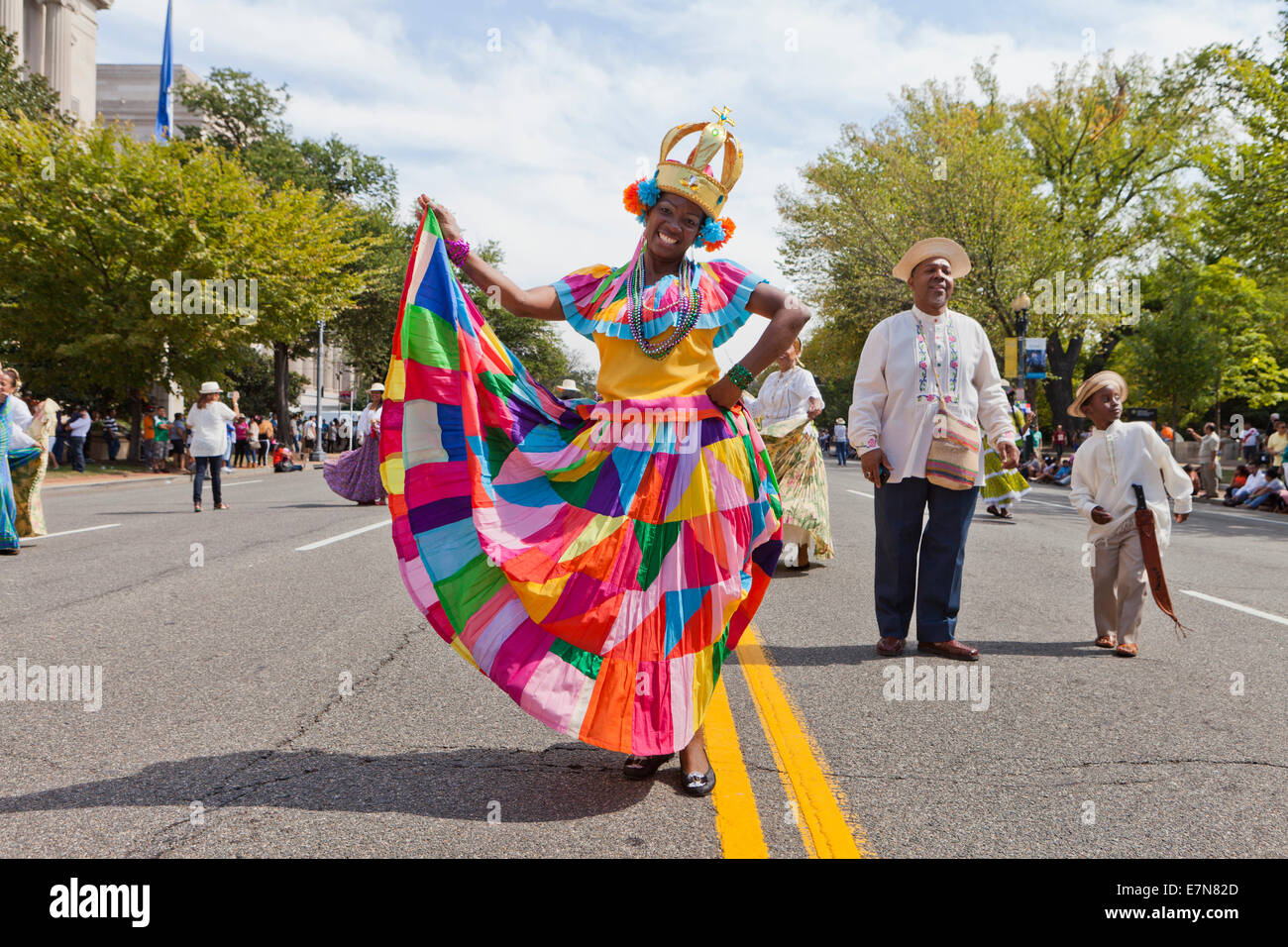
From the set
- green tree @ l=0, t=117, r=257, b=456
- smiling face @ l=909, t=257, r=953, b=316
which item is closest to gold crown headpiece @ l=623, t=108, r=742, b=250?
smiling face @ l=909, t=257, r=953, b=316

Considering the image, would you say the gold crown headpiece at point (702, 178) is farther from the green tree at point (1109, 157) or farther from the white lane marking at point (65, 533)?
the green tree at point (1109, 157)

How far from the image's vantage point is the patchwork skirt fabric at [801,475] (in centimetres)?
884

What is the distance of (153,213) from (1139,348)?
31061 millimetres

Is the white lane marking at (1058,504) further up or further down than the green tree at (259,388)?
further down

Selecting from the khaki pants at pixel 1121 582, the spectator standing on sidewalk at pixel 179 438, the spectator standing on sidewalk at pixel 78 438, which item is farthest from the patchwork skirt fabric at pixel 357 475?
the spectator standing on sidewalk at pixel 179 438

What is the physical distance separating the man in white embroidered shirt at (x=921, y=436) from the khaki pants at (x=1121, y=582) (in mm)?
993

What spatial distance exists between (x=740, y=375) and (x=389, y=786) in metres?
1.88

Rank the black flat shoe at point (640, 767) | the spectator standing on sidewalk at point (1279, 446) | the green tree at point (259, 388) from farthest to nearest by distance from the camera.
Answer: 1. the green tree at point (259, 388)
2. the spectator standing on sidewalk at point (1279, 446)
3. the black flat shoe at point (640, 767)

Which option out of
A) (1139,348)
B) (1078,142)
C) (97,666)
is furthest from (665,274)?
(1078,142)

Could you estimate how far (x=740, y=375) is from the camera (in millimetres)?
3684

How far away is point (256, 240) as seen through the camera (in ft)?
99.7

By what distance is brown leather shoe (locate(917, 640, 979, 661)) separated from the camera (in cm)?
582
